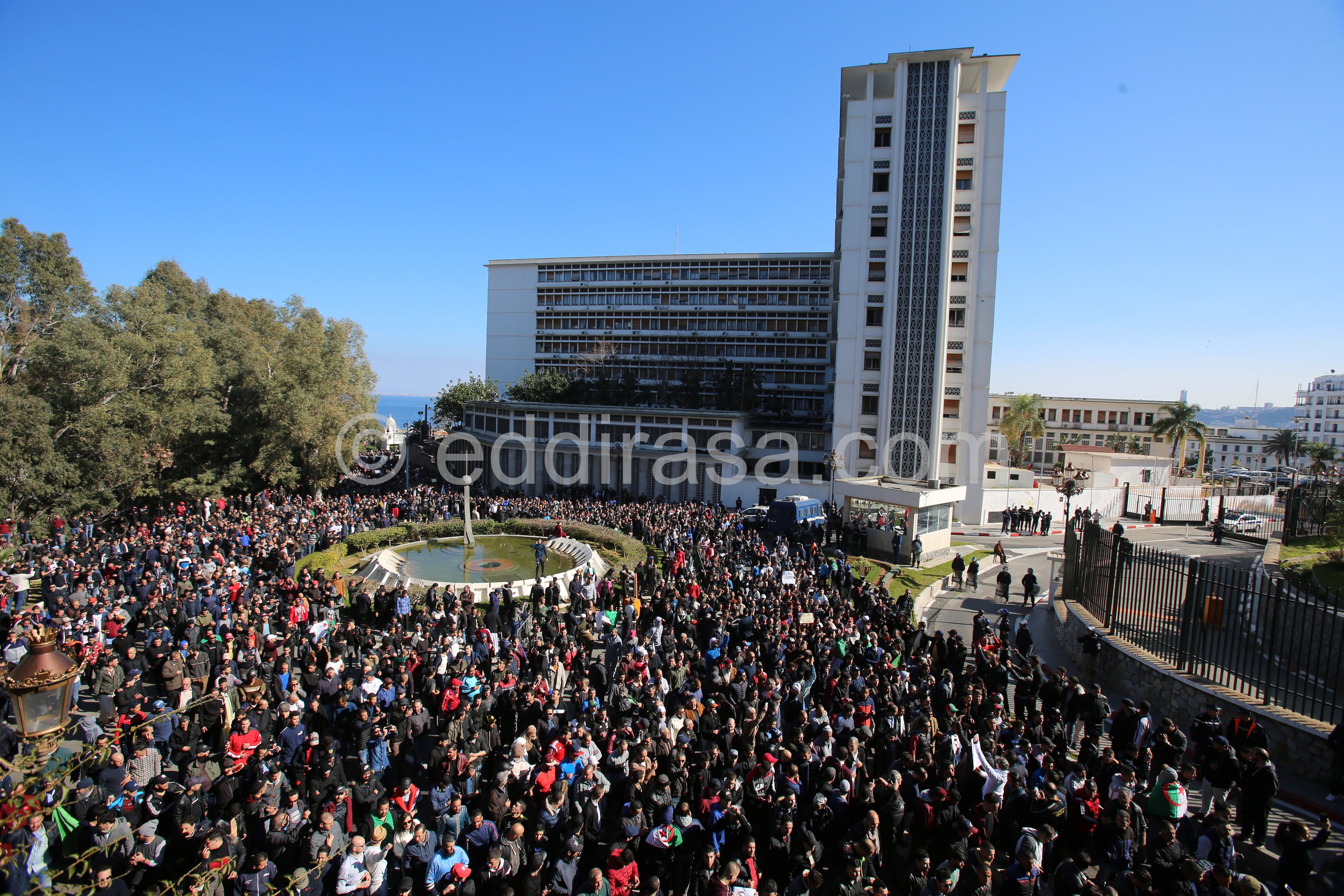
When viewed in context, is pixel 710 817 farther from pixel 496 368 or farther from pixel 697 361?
pixel 496 368

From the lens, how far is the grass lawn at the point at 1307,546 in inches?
746

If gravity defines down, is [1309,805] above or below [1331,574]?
below

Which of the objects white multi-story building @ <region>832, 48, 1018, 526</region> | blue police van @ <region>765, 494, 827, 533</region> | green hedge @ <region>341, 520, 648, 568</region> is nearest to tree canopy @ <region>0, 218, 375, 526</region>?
green hedge @ <region>341, 520, 648, 568</region>

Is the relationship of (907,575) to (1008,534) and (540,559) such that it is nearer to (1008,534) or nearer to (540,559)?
(540,559)

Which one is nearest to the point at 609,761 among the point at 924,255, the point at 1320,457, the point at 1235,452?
the point at 924,255

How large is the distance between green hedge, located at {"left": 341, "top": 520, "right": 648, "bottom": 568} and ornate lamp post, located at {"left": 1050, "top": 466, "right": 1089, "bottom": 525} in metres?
21.4

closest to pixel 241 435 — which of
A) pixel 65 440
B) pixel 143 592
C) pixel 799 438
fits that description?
pixel 65 440

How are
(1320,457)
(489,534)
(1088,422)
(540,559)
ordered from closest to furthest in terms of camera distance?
(540,559), (489,534), (1320,457), (1088,422)

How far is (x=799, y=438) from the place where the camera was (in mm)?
37094

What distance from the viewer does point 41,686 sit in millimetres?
3676

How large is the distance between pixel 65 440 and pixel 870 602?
26853 millimetres

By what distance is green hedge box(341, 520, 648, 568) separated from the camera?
20.3 m

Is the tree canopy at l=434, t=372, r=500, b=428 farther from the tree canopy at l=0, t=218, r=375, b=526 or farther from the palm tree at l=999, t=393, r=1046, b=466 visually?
the palm tree at l=999, t=393, r=1046, b=466

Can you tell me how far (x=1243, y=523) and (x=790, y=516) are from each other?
23.3 m
